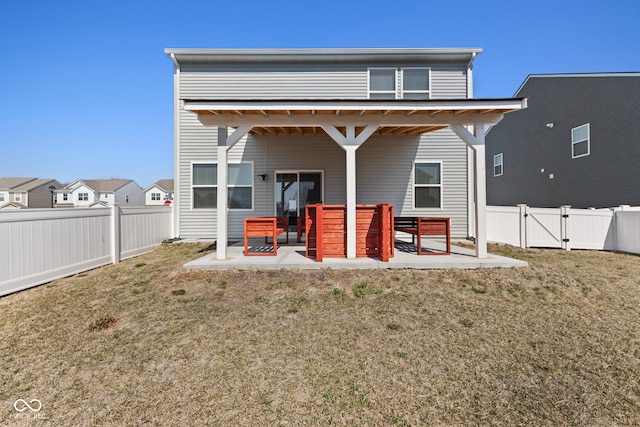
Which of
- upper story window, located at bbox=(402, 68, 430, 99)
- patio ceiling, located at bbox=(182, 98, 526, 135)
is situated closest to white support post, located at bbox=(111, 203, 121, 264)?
patio ceiling, located at bbox=(182, 98, 526, 135)

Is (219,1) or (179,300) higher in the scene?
(219,1)

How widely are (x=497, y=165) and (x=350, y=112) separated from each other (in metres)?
16.8

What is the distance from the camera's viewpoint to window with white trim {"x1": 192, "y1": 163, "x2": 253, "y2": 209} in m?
8.84

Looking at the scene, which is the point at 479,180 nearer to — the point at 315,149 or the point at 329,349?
the point at 329,349

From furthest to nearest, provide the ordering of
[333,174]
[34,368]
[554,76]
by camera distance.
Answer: [554,76]
[333,174]
[34,368]

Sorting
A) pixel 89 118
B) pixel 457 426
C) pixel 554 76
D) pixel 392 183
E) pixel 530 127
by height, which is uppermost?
pixel 89 118

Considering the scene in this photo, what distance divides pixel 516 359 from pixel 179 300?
420 cm

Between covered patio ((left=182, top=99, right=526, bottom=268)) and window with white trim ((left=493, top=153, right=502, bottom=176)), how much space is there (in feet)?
48.6

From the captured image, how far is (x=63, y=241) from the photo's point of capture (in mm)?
5445

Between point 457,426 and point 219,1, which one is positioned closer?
point 457,426

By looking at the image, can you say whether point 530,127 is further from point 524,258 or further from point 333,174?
point 333,174

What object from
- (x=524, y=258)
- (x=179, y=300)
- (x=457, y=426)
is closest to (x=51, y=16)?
(x=179, y=300)

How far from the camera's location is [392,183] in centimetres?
880

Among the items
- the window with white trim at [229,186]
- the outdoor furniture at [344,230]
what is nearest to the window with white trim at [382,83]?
the window with white trim at [229,186]
